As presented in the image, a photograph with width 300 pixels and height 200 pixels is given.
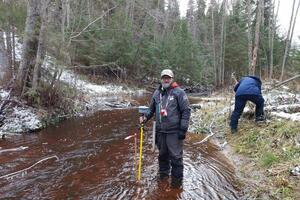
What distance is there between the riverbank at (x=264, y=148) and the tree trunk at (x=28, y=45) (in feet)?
21.5

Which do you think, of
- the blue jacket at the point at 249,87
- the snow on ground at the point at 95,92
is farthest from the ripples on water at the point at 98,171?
the snow on ground at the point at 95,92

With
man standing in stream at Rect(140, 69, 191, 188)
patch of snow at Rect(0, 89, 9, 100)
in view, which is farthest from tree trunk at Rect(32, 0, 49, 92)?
man standing in stream at Rect(140, 69, 191, 188)

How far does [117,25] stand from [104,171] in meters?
25.3

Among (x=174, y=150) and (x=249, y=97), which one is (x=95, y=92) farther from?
(x=174, y=150)

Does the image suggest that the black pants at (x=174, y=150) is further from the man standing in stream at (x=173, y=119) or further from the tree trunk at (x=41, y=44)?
the tree trunk at (x=41, y=44)

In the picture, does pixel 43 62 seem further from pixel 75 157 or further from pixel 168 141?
pixel 168 141

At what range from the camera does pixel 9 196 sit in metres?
5.72

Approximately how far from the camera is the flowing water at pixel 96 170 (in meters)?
5.93

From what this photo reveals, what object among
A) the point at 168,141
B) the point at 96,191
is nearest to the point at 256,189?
the point at 168,141

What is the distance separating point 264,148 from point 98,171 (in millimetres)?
3765

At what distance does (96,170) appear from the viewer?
7.27m

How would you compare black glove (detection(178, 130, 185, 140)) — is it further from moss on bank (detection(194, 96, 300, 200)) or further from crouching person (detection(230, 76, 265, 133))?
crouching person (detection(230, 76, 265, 133))

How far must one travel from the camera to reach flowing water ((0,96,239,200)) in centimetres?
593

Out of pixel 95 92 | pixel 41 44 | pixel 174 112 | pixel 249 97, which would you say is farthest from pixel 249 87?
pixel 95 92
